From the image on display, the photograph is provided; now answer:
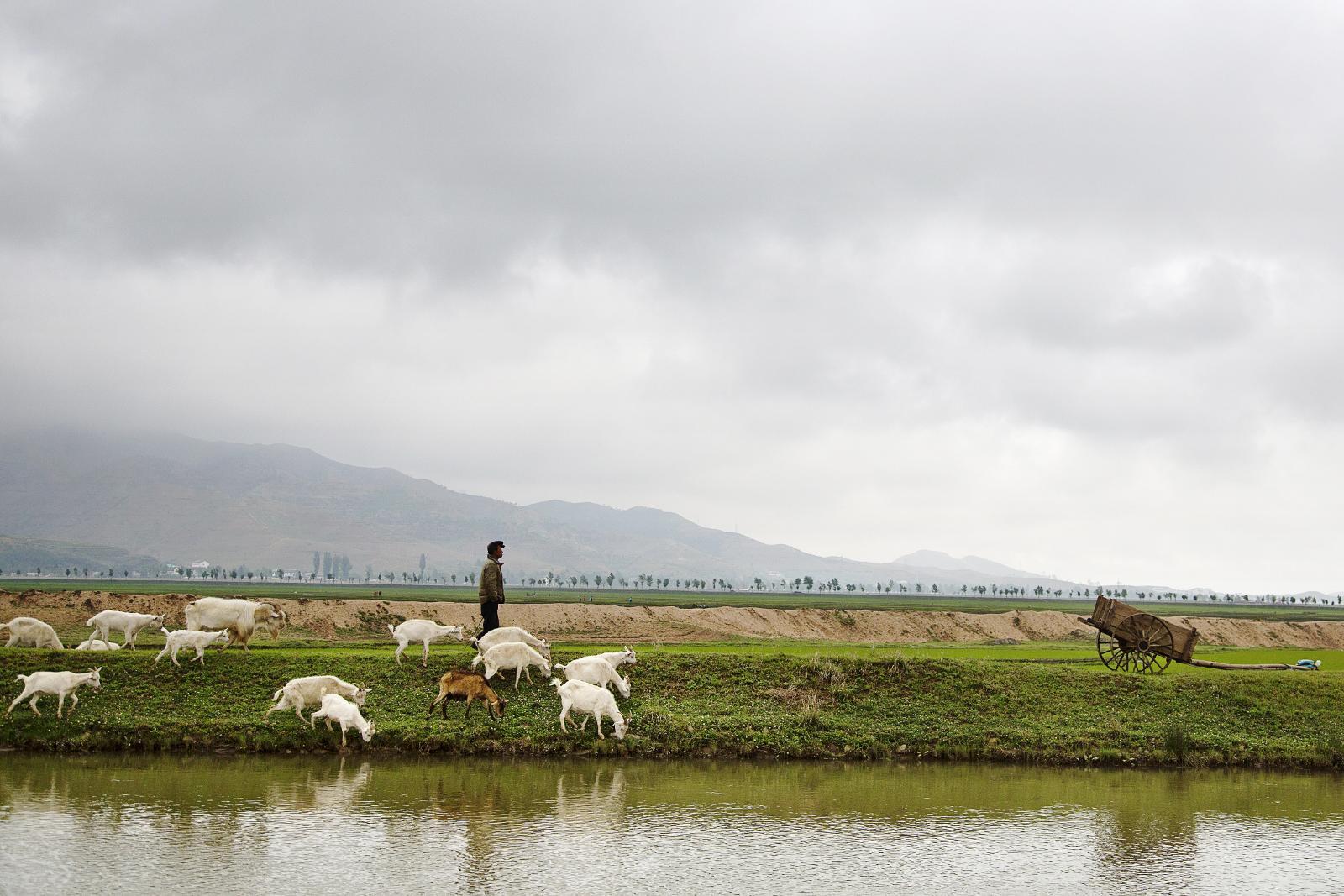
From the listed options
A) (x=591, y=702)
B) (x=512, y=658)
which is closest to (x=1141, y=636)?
(x=591, y=702)

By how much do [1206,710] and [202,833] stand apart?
2407 cm

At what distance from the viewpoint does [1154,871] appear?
48.2 ft

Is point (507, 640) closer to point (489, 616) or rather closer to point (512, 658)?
point (489, 616)

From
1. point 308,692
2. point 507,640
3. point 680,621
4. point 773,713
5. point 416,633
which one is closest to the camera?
point 308,692

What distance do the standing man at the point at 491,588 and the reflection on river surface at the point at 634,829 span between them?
5122 mm

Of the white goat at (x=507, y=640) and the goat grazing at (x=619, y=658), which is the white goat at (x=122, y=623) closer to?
the white goat at (x=507, y=640)

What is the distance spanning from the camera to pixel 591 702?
22.8 meters

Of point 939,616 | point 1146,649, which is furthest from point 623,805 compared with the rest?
point 939,616

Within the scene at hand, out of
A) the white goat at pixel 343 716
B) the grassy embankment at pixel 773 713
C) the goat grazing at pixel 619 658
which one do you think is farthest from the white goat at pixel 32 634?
the goat grazing at pixel 619 658

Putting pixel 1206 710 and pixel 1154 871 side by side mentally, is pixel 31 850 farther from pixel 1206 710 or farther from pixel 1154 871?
pixel 1206 710

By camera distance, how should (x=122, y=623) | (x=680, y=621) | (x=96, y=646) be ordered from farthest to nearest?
(x=680, y=621) < (x=122, y=623) < (x=96, y=646)

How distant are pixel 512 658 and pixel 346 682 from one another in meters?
4.05

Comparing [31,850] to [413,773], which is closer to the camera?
[31,850]

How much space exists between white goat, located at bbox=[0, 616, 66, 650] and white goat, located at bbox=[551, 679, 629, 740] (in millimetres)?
15605
